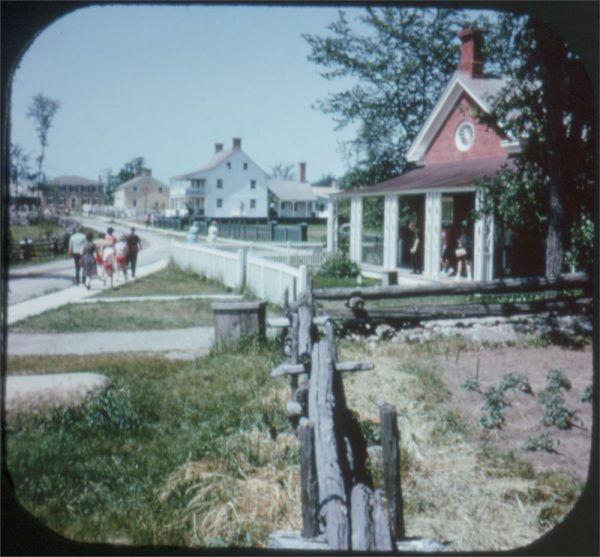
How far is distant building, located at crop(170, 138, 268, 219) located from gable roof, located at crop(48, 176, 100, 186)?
16.8 inches

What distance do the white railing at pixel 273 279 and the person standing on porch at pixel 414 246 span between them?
35.1 inches

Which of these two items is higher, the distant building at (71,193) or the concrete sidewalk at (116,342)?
the distant building at (71,193)

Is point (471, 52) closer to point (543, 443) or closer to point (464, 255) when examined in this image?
point (464, 255)

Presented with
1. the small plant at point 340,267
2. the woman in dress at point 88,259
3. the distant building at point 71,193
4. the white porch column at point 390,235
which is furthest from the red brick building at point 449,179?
the woman in dress at point 88,259

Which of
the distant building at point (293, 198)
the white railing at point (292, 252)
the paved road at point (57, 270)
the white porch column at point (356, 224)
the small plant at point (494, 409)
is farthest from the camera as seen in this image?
the white railing at point (292, 252)

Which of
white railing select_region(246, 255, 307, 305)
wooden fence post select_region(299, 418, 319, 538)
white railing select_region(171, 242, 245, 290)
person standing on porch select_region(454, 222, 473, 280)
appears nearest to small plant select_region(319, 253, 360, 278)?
white railing select_region(246, 255, 307, 305)

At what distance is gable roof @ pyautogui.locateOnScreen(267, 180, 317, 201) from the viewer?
3.43m

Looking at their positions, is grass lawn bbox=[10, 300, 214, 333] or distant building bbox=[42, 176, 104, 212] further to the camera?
grass lawn bbox=[10, 300, 214, 333]

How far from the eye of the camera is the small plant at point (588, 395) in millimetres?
3309

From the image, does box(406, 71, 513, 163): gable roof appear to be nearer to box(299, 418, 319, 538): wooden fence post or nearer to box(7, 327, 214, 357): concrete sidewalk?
box(7, 327, 214, 357): concrete sidewalk

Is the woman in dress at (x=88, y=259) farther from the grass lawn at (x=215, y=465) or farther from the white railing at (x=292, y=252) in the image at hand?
the white railing at (x=292, y=252)

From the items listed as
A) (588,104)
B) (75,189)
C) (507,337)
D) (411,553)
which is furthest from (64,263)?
(588,104)

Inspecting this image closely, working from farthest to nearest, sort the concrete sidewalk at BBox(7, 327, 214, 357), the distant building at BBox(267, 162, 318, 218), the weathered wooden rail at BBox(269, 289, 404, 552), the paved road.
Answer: the distant building at BBox(267, 162, 318, 218) → the concrete sidewalk at BBox(7, 327, 214, 357) → the paved road → the weathered wooden rail at BBox(269, 289, 404, 552)

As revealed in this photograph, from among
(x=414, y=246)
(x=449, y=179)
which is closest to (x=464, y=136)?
(x=449, y=179)
